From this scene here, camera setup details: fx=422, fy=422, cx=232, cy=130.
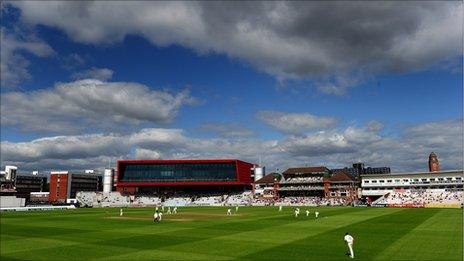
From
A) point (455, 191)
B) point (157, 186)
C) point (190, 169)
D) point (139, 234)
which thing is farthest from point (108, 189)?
point (139, 234)

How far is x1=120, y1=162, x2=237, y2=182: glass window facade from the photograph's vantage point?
5792 inches

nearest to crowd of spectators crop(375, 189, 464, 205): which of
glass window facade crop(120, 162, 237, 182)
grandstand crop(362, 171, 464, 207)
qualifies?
grandstand crop(362, 171, 464, 207)

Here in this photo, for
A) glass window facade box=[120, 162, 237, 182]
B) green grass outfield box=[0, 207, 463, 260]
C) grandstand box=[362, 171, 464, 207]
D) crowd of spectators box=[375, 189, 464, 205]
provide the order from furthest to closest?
glass window facade box=[120, 162, 237, 182] < grandstand box=[362, 171, 464, 207] < crowd of spectators box=[375, 189, 464, 205] < green grass outfield box=[0, 207, 463, 260]

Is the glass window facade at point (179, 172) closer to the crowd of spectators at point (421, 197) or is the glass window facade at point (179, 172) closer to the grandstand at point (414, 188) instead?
the grandstand at point (414, 188)

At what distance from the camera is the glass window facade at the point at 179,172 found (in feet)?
483

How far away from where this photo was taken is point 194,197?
477 ft

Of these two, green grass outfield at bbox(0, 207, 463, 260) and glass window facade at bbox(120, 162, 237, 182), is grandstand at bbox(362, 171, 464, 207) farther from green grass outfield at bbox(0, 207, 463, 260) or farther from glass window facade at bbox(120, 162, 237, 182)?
green grass outfield at bbox(0, 207, 463, 260)

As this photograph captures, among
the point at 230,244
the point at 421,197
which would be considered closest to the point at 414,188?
the point at 421,197

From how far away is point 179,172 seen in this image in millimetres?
149000

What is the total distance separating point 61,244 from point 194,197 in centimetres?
11259

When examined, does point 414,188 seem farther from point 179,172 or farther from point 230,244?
point 230,244

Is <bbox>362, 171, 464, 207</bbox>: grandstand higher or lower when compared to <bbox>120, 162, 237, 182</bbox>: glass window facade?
lower

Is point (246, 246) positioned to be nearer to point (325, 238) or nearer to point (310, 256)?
point (310, 256)

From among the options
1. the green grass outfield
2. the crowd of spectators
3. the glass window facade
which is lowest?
the green grass outfield
